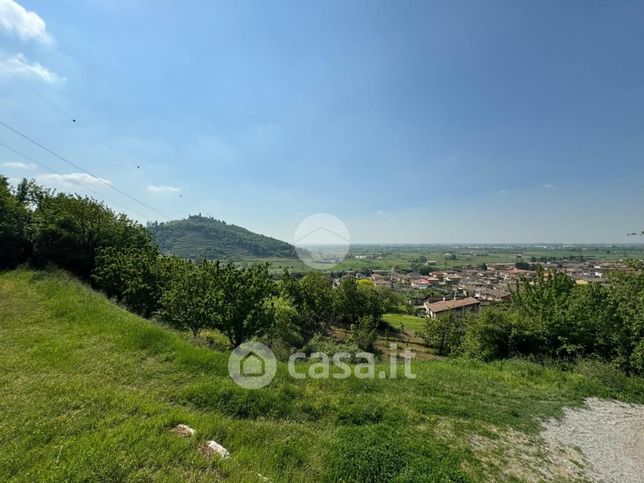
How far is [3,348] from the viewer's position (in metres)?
7.11

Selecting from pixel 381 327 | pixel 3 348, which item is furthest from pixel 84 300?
pixel 381 327

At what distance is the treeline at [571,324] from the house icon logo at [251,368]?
11.2m

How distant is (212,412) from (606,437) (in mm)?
8432

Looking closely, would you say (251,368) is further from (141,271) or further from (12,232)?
(12,232)

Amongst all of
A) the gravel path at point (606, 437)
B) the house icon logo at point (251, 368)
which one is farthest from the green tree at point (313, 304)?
the gravel path at point (606, 437)

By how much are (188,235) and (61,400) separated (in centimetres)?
12657

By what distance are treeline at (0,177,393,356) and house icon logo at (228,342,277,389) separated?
2.78 meters

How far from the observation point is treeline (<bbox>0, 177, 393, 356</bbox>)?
11203 millimetres

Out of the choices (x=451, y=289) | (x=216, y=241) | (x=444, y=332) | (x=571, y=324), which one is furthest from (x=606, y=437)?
(x=216, y=241)

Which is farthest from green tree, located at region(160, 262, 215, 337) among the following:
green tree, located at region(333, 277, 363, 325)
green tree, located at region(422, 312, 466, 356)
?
green tree, located at region(333, 277, 363, 325)

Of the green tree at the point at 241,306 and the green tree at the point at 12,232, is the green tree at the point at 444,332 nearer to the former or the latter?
the green tree at the point at 241,306

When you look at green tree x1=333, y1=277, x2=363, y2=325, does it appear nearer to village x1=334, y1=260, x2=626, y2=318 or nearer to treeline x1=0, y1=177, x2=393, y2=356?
treeline x1=0, y1=177, x2=393, y2=356

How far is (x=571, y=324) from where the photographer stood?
11875 mm

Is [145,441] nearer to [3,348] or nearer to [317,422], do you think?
[317,422]
